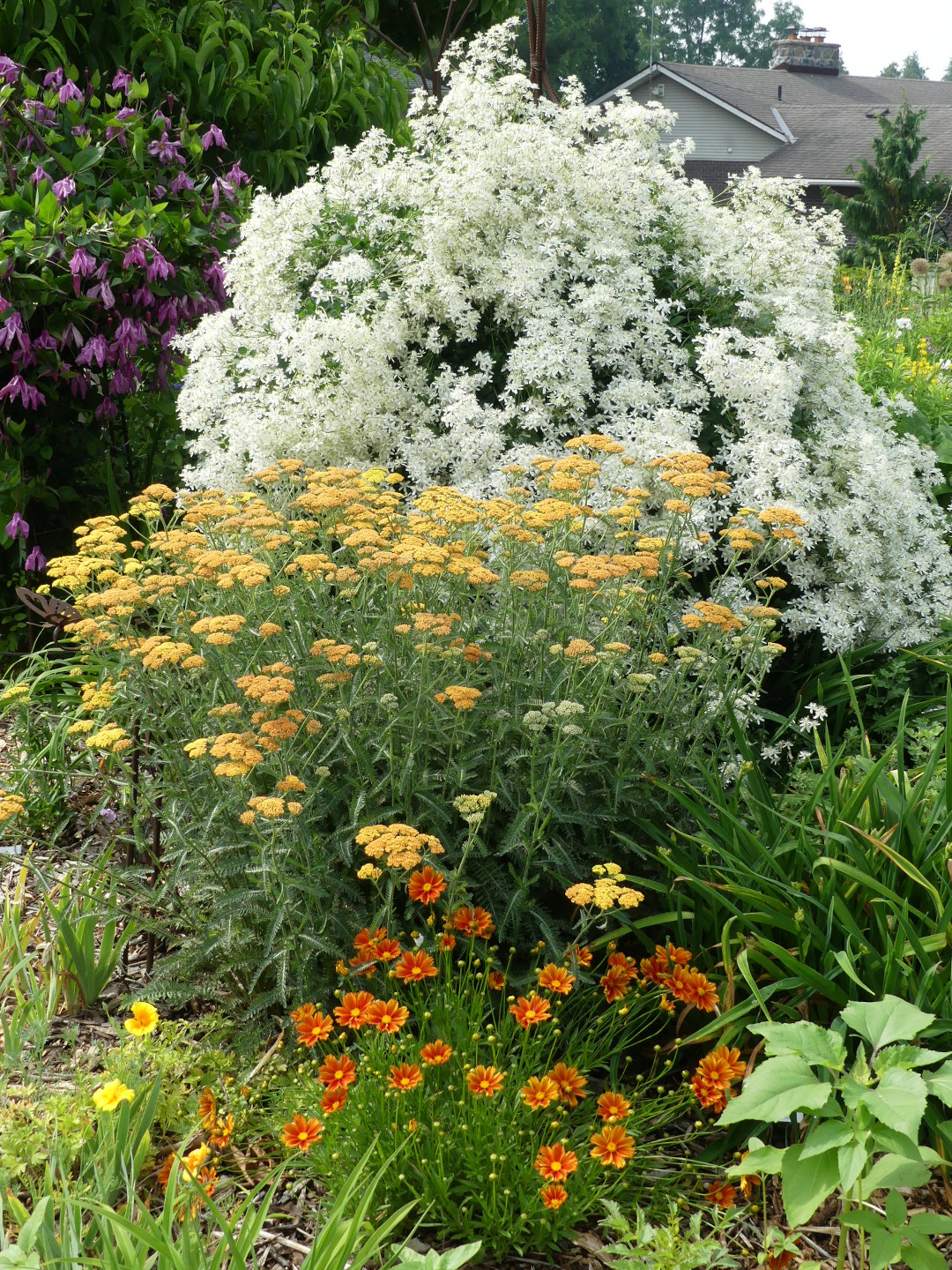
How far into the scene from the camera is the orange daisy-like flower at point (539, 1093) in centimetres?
195

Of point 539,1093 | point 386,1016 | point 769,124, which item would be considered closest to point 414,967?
point 386,1016

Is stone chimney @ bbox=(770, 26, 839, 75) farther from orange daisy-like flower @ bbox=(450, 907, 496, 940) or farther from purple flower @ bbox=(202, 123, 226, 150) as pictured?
orange daisy-like flower @ bbox=(450, 907, 496, 940)

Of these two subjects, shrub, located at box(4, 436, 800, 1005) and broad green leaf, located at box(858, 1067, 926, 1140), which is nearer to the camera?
broad green leaf, located at box(858, 1067, 926, 1140)

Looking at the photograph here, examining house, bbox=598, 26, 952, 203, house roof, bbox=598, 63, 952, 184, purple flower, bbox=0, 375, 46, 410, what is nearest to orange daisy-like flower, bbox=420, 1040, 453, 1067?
purple flower, bbox=0, 375, 46, 410

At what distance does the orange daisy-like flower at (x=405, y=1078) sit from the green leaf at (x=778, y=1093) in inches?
22.2

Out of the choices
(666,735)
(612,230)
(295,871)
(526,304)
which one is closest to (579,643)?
(666,735)

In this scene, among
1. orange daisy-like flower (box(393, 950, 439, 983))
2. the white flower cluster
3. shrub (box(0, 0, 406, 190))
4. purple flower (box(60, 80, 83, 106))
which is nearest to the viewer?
orange daisy-like flower (box(393, 950, 439, 983))

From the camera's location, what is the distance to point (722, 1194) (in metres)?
2.06

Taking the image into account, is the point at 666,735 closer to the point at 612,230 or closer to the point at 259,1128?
the point at 259,1128

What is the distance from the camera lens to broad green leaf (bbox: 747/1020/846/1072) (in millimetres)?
1715

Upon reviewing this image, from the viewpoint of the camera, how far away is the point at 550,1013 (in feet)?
8.13

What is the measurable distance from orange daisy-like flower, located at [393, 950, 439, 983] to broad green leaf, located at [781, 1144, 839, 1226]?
2.37 ft

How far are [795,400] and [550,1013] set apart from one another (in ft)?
8.40

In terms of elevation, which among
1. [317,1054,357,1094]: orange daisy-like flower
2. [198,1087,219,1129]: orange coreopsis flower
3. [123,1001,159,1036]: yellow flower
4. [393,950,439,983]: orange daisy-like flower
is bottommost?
Answer: [198,1087,219,1129]: orange coreopsis flower
